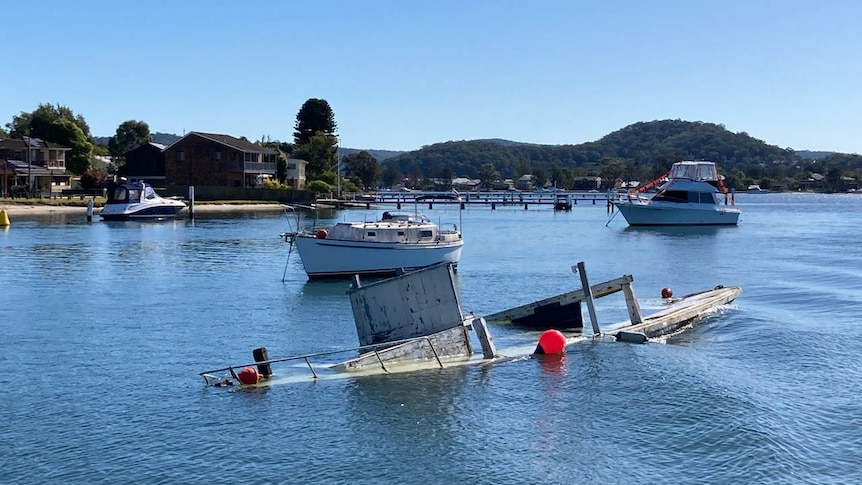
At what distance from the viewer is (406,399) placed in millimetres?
21938

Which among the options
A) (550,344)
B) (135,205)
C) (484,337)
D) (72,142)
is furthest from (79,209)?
(550,344)

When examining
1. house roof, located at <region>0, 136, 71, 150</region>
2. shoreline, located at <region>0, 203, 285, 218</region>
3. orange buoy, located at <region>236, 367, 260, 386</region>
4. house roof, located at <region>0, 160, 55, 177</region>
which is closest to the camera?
orange buoy, located at <region>236, 367, 260, 386</region>

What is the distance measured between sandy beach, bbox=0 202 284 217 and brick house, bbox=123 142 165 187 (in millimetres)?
18138

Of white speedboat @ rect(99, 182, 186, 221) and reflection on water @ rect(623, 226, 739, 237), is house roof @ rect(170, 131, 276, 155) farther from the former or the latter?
reflection on water @ rect(623, 226, 739, 237)

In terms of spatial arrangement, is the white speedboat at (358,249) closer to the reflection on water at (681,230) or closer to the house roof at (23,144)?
the reflection on water at (681,230)

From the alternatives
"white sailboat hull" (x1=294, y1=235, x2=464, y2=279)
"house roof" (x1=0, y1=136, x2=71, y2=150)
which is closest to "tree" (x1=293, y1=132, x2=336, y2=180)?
"house roof" (x1=0, y1=136, x2=71, y2=150)

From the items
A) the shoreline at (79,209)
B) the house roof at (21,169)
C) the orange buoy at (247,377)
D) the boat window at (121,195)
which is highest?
the house roof at (21,169)

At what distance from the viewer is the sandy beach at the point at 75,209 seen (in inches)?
3686

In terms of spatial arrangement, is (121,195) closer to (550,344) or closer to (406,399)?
(550,344)

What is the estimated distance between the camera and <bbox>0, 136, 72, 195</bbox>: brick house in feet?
365

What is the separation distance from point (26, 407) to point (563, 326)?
1815 cm

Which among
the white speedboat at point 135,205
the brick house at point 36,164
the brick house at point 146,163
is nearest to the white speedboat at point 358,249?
the white speedboat at point 135,205

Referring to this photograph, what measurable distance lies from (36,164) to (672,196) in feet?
275

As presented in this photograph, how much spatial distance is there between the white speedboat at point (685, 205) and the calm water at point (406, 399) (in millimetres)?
60377
